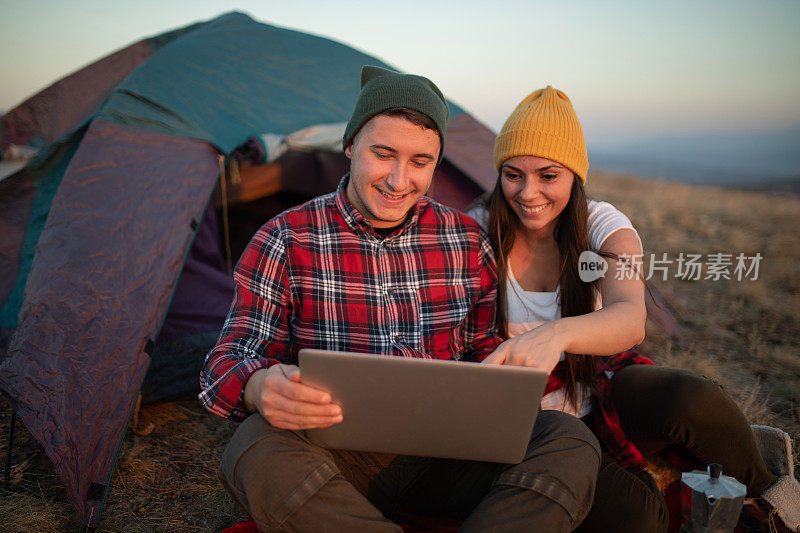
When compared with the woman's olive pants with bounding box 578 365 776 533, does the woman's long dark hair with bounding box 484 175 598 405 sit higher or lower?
higher

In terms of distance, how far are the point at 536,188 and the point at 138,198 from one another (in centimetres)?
171

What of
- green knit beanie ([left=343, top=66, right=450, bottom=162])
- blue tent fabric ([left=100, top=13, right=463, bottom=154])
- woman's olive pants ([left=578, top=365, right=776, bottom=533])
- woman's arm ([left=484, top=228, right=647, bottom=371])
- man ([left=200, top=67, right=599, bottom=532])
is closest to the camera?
man ([left=200, top=67, right=599, bottom=532])

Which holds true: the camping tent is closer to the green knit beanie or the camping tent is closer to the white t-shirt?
the green knit beanie

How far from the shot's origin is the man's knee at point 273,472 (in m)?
1.30

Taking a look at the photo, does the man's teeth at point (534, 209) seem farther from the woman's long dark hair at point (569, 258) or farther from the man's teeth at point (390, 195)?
the man's teeth at point (390, 195)

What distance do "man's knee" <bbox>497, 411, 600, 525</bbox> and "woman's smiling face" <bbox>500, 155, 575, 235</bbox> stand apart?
0.82m

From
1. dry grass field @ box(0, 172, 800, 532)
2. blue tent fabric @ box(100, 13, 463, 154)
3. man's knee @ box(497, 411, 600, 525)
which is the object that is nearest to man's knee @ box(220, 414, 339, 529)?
man's knee @ box(497, 411, 600, 525)

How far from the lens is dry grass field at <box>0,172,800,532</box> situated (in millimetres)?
1947

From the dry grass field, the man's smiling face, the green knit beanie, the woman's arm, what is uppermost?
the green knit beanie

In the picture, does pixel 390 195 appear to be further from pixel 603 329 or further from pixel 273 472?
pixel 273 472

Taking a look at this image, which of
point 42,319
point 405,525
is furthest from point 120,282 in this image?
point 405,525

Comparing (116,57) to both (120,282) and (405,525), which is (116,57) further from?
(405,525)

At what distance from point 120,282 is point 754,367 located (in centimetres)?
353

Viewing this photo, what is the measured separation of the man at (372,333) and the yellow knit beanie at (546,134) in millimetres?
311
